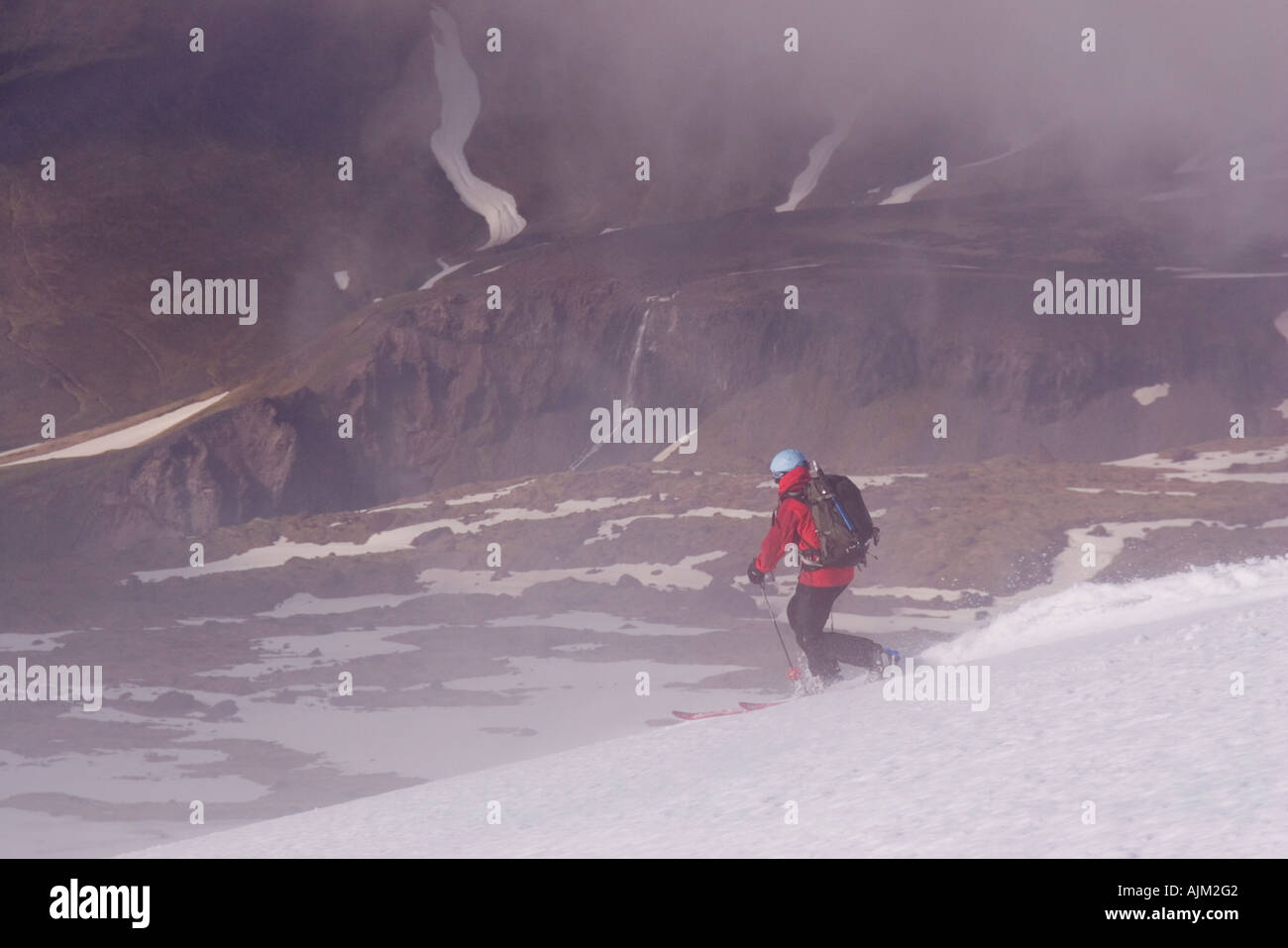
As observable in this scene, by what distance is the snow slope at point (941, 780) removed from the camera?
4754 mm

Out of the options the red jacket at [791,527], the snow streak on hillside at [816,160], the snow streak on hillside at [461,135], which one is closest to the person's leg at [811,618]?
the red jacket at [791,527]

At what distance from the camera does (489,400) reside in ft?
145

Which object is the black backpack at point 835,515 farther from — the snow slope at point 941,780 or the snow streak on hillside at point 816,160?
the snow streak on hillside at point 816,160

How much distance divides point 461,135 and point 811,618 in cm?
7425

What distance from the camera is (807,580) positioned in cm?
879

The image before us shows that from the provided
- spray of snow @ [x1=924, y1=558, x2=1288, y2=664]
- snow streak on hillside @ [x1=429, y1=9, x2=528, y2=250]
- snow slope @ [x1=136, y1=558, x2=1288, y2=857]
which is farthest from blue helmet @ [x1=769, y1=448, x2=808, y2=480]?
snow streak on hillside @ [x1=429, y1=9, x2=528, y2=250]

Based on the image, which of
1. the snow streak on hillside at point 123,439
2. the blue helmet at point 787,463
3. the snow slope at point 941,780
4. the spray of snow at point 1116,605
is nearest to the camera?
the snow slope at point 941,780

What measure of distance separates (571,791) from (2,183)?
70806 mm

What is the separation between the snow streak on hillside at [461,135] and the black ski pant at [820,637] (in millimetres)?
59594

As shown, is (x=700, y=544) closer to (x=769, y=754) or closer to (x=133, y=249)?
(x=769, y=754)

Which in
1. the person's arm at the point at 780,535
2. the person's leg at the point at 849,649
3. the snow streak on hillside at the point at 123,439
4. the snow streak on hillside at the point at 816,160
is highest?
the snow streak on hillside at the point at 816,160

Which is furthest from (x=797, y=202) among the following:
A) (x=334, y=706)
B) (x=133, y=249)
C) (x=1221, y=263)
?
(x=334, y=706)

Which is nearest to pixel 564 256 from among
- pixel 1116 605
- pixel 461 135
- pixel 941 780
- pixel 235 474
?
pixel 235 474

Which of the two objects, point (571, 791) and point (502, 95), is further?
point (502, 95)
